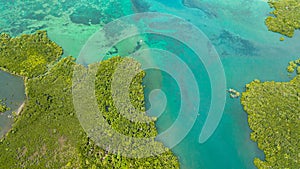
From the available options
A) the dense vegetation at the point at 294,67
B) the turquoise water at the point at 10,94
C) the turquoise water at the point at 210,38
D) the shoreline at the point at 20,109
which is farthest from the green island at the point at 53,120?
the dense vegetation at the point at 294,67

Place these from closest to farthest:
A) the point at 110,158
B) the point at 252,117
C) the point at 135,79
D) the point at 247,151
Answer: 1. the point at 110,158
2. the point at 247,151
3. the point at 252,117
4. the point at 135,79

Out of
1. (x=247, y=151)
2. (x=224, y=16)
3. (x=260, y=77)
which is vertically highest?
(x=224, y=16)

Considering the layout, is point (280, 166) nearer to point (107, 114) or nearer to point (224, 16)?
point (107, 114)

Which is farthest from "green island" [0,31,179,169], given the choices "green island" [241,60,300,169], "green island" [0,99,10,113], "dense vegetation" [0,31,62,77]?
"green island" [241,60,300,169]

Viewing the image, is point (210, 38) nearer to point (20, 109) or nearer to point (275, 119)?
point (275, 119)

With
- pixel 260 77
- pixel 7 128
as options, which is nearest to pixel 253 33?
pixel 260 77

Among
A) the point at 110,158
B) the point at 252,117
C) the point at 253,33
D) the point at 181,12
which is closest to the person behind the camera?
the point at 110,158
